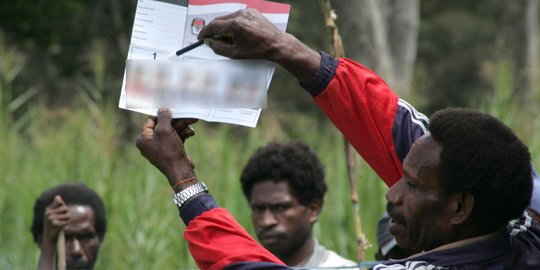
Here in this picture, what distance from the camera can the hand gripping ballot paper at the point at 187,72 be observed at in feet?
11.4

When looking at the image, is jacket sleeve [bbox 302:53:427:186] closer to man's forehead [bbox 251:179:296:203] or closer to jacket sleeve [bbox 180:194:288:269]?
jacket sleeve [bbox 180:194:288:269]

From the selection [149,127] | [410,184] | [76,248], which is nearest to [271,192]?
[76,248]

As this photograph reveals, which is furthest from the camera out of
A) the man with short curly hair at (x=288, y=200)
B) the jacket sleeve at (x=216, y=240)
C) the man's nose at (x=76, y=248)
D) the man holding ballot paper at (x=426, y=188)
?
the man with short curly hair at (x=288, y=200)

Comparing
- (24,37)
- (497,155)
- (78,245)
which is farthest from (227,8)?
(24,37)

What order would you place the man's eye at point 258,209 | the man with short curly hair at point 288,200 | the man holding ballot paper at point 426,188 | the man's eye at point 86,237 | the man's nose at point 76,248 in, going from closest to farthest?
1. the man holding ballot paper at point 426,188
2. the man's nose at point 76,248
3. the man's eye at point 86,237
4. the man with short curly hair at point 288,200
5. the man's eye at point 258,209

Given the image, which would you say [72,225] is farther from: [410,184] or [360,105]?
[410,184]

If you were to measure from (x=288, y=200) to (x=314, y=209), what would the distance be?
0.22m

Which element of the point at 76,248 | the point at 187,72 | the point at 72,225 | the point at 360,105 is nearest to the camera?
the point at 187,72

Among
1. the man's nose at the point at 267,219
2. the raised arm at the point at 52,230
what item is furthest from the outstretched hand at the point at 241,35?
the man's nose at the point at 267,219

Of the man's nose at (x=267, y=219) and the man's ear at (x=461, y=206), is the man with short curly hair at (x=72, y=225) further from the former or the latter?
the man's ear at (x=461, y=206)

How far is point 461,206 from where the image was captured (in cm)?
328

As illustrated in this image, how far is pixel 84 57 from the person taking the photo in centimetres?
1691

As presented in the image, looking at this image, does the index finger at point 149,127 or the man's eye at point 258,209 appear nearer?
the index finger at point 149,127

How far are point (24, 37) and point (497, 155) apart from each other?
11.7m
